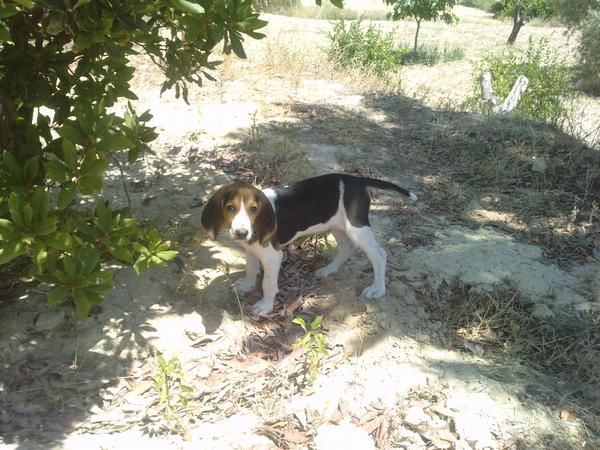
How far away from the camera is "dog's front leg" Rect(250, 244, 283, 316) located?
3666 mm

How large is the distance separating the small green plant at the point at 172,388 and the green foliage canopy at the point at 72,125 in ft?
2.04

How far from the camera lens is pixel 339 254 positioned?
14.0 ft

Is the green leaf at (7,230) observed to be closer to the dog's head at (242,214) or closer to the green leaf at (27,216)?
the green leaf at (27,216)

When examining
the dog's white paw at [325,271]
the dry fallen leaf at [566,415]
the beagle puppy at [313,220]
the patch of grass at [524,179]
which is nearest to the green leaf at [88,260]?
the beagle puppy at [313,220]

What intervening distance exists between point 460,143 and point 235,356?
456 cm

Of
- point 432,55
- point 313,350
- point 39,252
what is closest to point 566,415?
point 313,350

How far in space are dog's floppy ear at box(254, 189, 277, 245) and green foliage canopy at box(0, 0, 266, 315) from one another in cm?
62

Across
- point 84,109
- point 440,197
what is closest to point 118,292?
point 84,109

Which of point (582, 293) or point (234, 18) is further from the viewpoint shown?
point (582, 293)

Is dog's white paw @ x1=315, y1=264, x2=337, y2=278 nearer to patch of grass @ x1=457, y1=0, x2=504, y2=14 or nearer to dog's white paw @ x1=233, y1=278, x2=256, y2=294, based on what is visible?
dog's white paw @ x1=233, y1=278, x2=256, y2=294

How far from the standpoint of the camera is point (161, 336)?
3.57m

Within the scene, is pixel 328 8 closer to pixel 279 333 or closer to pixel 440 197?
pixel 440 197

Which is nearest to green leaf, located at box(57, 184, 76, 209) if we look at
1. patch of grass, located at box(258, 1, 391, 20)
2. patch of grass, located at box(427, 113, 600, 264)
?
patch of grass, located at box(427, 113, 600, 264)

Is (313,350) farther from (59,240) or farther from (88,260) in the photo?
(59,240)
